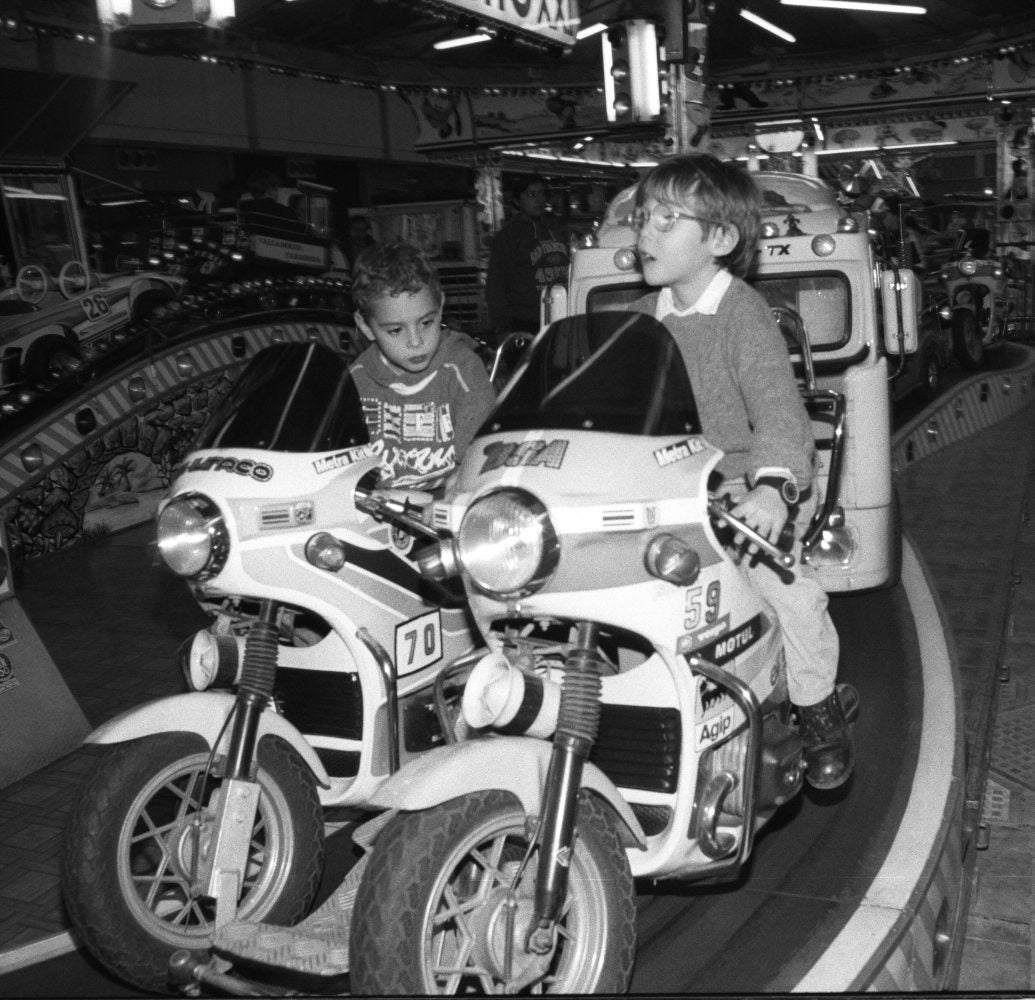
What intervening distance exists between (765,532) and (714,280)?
0.72 m

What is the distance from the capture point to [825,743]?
3.11m

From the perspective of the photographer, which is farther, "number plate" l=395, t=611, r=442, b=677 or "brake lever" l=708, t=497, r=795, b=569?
"number plate" l=395, t=611, r=442, b=677

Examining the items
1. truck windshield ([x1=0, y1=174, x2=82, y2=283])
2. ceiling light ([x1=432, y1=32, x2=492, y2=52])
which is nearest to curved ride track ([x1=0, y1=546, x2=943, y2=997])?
truck windshield ([x1=0, y1=174, x2=82, y2=283])

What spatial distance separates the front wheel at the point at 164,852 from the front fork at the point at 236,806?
4 cm

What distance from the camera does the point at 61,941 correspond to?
10.4ft

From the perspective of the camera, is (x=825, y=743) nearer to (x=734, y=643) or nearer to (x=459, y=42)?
(x=734, y=643)

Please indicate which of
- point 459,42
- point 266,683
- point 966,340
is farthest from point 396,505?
point 459,42

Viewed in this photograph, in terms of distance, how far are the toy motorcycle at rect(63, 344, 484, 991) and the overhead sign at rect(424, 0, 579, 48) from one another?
593 centimetres

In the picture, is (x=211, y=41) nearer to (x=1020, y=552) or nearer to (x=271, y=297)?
(x=271, y=297)

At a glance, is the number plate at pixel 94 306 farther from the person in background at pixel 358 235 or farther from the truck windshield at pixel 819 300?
the truck windshield at pixel 819 300

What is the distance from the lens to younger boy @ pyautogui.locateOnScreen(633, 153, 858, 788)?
8.77 feet

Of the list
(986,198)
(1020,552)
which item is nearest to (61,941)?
(1020,552)

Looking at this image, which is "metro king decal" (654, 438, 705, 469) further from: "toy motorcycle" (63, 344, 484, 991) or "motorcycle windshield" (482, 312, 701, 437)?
"toy motorcycle" (63, 344, 484, 991)

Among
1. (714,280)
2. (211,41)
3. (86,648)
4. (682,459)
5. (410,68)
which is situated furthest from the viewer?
(410,68)
